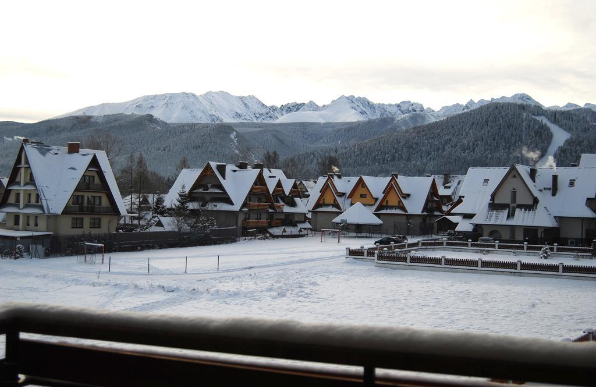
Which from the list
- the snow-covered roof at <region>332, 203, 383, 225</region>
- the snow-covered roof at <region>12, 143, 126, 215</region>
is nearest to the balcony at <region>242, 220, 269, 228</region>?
the snow-covered roof at <region>332, 203, 383, 225</region>

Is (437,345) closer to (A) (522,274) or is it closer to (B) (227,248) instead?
(A) (522,274)

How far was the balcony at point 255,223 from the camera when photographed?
6812 cm

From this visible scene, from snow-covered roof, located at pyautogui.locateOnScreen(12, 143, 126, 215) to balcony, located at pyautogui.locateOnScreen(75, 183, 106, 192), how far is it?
0.63 meters

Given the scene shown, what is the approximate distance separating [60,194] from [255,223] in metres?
26.3

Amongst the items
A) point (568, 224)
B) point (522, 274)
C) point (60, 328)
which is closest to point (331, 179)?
point (568, 224)

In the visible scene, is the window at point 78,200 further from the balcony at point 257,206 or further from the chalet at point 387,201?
the chalet at point 387,201

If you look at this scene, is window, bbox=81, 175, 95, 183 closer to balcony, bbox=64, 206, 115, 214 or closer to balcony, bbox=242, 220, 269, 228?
balcony, bbox=64, 206, 115, 214

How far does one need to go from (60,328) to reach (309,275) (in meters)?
33.6

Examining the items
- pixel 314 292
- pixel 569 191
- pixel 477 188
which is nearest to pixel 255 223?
pixel 477 188

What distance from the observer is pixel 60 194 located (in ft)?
160

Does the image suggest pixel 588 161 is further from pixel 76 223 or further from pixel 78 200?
pixel 76 223

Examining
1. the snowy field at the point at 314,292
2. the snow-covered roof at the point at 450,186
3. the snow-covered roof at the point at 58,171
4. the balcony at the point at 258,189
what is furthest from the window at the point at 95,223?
the snow-covered roof at the point at 450,186

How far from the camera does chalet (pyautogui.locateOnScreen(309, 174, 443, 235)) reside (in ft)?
254

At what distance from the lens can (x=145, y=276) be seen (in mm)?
33781
